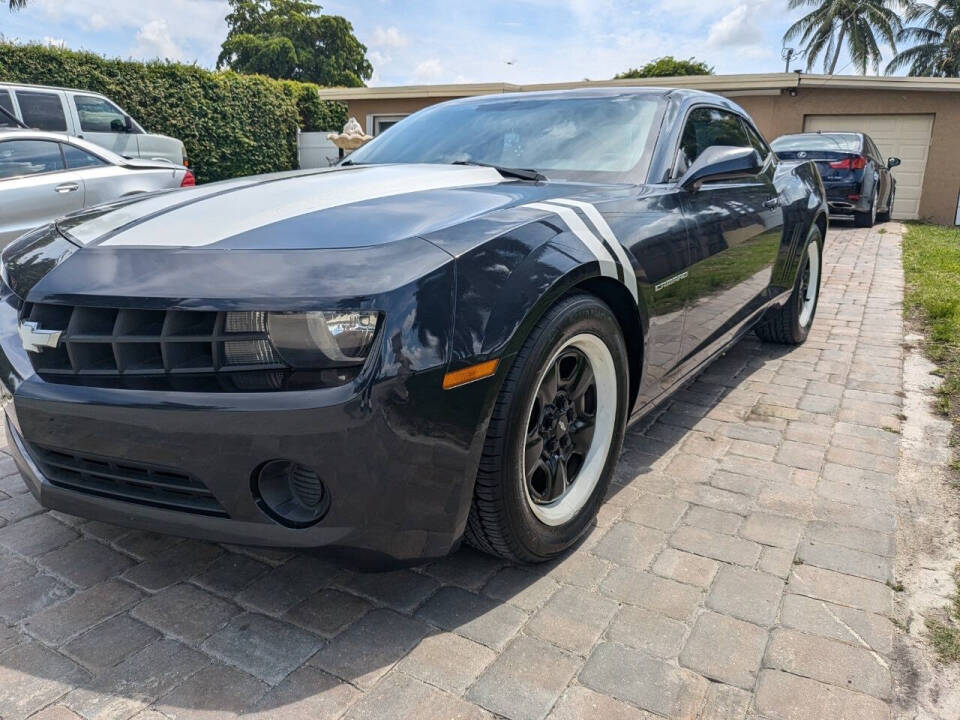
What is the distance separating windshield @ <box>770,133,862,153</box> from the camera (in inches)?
439

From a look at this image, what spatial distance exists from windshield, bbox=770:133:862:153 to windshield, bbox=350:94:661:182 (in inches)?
376

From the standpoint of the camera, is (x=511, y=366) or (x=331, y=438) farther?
(x=511, y=366)

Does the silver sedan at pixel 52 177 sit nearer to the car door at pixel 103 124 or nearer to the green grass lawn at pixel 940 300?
the car door at pixel 103 124

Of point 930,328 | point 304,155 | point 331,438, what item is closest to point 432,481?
point 331,438

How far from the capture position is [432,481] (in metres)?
1.65

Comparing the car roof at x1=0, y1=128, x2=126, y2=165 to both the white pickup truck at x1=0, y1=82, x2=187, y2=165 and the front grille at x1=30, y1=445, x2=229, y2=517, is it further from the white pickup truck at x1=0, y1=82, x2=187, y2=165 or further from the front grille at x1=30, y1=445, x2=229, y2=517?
the front grille at x1=30, y1=445, x2=229, y2=517

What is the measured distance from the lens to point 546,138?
115 inches

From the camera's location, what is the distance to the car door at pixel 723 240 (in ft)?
9.20

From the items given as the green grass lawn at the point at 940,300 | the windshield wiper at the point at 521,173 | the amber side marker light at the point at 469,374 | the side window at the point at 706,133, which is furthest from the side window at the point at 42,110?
the green grass lawn at the point at 940,300

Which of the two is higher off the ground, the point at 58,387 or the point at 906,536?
the point at 58,387

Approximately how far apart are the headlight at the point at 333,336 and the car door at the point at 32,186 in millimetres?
4974

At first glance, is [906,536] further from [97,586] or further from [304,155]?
[304,155]

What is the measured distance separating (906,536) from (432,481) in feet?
5.77

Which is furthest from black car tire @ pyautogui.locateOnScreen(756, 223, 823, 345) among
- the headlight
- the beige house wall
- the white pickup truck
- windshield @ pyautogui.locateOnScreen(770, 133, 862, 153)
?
the beige house wall
